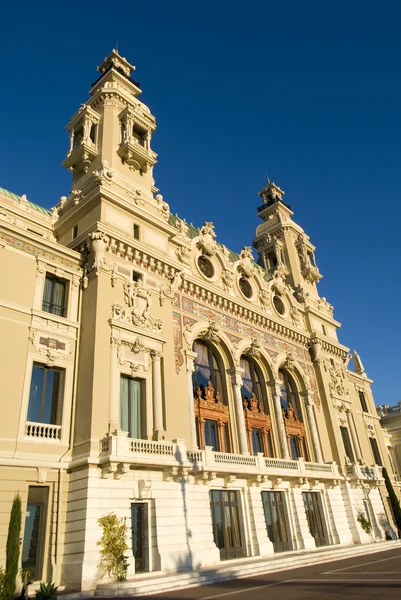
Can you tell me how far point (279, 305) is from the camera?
44375 mm

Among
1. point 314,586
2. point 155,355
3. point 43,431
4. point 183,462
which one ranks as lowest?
point 314,586

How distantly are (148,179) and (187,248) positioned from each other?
228 inches

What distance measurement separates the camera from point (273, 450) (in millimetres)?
34781

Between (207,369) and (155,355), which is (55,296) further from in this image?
(207,369)

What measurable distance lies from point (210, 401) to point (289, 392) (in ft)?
38.5

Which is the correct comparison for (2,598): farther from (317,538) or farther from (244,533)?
(317,538)

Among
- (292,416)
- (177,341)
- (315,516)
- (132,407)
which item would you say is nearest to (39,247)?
(132,407)

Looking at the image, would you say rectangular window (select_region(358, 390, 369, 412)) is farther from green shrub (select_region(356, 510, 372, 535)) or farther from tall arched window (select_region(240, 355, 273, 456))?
tall arched window (select_region(240, 355, 273, 456))

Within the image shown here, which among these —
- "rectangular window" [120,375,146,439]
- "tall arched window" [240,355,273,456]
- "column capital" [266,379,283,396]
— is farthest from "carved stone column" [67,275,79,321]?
"column capital" [266,379,283,396]

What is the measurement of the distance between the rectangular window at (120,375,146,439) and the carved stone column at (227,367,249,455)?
8.86 m

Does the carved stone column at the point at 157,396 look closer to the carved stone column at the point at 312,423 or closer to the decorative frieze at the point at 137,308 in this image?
the decorative frieze at the point at 137,308

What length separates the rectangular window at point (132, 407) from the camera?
24531 mm

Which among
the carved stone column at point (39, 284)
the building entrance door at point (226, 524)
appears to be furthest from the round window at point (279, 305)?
the carved stone column at point (39, 284)

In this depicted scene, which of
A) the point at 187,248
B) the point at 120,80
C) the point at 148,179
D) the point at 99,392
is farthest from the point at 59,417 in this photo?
the point at 120,80
